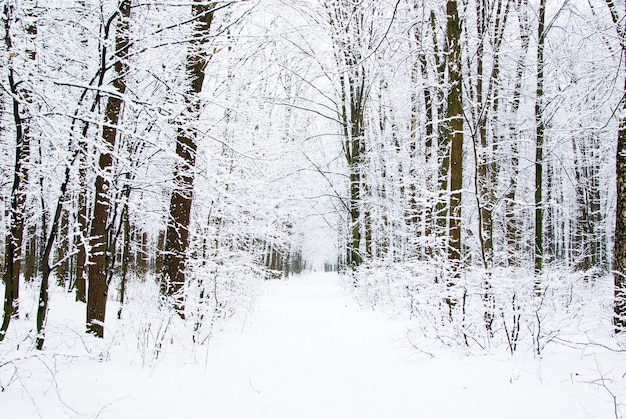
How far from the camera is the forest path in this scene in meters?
3.51

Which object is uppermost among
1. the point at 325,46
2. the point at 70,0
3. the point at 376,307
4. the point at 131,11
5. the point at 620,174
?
the point at 325,46

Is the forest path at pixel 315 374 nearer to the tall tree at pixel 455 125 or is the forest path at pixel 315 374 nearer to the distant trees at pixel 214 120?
the distant trees at pixel 214 120

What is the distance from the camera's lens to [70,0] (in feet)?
12.5

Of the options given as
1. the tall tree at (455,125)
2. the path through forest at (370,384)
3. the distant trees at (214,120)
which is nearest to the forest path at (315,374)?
the path through forest at (370,384)

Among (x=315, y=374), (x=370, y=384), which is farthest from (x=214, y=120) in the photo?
(x=370, y=384)

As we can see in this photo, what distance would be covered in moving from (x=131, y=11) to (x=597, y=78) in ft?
24.6

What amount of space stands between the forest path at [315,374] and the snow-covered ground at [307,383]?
12 mm

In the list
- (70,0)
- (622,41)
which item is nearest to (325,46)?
(622,41)

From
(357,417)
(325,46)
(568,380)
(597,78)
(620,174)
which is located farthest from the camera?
(325,46)

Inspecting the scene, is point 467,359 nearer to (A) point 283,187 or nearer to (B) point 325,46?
(B) point 325,46

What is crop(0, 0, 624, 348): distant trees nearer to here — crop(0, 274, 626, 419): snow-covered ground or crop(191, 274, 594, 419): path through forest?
crop(0, 274, 626, 419): snow-covered ground

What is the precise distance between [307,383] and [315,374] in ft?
1.21

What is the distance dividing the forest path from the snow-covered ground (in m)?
0.01

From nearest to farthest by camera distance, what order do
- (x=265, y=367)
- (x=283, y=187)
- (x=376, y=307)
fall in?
1. (x=265, y=367)
2. (x=376, y=307)
3. (x=283, y=187)
